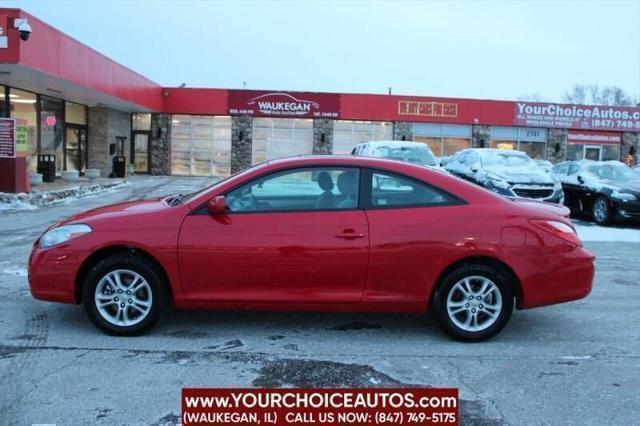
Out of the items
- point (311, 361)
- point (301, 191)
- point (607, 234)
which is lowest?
Answer: point (311, 361)

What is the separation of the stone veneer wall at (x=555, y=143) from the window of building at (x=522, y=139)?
0.21 metres

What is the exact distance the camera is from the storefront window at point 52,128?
68.2ft

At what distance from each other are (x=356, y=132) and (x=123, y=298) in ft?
90.1

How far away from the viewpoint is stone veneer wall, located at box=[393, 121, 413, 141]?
103 ft

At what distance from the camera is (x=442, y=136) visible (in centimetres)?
3191

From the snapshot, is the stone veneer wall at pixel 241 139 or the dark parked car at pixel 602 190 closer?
the dark parked car at pixel 602 190

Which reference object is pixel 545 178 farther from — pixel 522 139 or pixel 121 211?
pixel 522 139

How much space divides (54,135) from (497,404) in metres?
21.4

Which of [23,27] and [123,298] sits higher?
[23,27]

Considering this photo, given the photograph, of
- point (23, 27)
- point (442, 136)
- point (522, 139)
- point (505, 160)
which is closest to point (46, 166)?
point (23, 27)

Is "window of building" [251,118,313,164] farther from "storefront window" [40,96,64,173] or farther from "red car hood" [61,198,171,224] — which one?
"red car hood" [61,198,171,224]

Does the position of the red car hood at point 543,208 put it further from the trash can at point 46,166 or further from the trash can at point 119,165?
the trash can at point 119,165

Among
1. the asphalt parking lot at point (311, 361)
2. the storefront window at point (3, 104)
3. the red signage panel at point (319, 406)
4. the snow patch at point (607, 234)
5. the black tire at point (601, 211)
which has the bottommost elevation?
the asphalt parking lot at point (311, 361)

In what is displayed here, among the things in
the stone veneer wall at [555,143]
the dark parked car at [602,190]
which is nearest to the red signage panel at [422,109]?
the stone veneer wall at [555,143]
